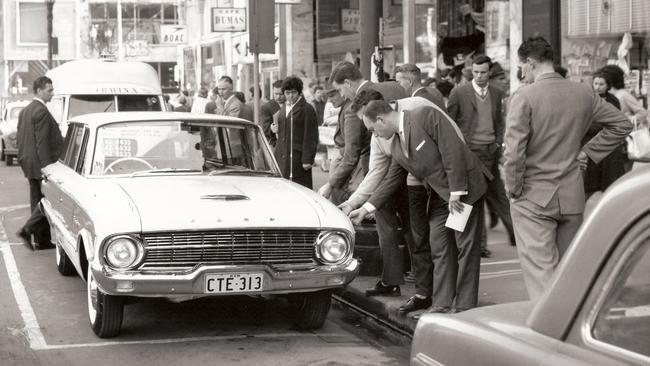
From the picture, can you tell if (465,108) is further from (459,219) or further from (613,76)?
Answer: (459,219)

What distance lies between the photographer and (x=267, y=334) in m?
7.34

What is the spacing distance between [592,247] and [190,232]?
4.46m

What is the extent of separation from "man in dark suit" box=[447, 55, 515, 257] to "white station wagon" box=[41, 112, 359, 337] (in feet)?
7.62

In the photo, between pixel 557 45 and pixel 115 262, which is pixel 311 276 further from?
pixel 557 45

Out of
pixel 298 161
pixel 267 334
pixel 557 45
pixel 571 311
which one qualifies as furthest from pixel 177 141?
pixel 557 45

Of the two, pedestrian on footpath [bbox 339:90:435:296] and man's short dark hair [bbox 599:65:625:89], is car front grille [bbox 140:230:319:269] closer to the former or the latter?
pedestrian on footpath [bbox 339:90:435:296]

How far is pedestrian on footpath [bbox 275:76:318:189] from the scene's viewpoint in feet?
37.8

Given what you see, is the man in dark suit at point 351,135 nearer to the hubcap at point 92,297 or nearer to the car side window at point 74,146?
the car side window at point 74,146

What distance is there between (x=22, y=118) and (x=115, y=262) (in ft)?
18.5

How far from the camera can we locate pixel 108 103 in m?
19.1

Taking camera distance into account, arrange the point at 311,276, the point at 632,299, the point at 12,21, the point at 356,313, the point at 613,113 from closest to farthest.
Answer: the point at 632,299 < the point at 613,113 < the point at 311,276 < the point at 356,313 < the point at 12,21

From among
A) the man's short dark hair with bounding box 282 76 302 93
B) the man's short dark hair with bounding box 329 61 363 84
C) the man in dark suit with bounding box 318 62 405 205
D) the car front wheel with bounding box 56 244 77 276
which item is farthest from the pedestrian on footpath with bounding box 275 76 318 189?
the car front wheel with bounding box 56 244 77 276

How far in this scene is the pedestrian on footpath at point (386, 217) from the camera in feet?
25.9

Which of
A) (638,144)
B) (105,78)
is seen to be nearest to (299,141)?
(638,144)
